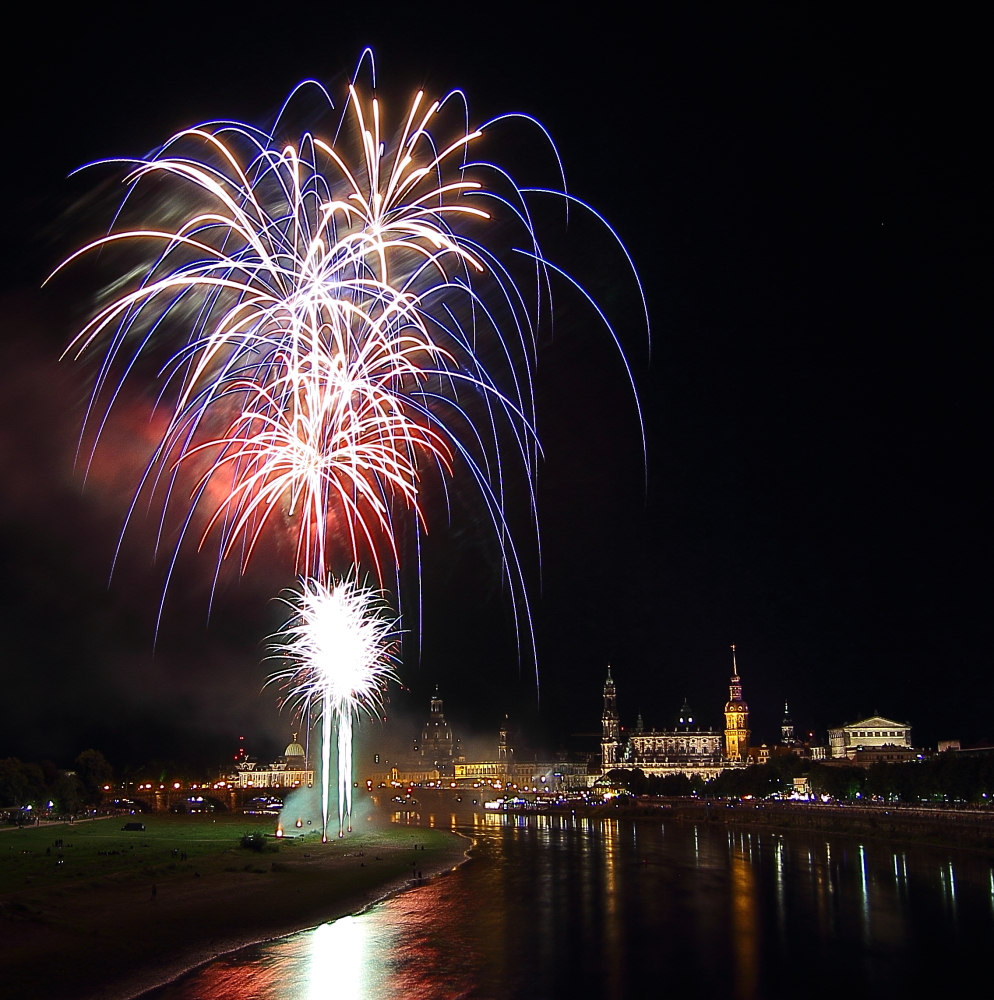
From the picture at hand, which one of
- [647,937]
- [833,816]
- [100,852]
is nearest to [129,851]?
[100,852]

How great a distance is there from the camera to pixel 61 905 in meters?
29.6

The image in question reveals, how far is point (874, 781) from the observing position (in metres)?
87.4

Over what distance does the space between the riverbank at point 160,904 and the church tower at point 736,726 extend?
14550 cm

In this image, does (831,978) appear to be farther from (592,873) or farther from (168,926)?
(592,873)

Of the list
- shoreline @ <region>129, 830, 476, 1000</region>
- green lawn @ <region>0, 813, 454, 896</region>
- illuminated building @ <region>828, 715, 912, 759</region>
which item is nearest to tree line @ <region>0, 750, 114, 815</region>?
green lawn @ <region>0, 813, 454, 896</region>

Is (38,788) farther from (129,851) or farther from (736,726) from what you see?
(736,726)

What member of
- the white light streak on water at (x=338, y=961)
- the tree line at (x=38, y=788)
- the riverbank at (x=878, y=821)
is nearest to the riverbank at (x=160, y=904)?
the white light streak on water at (x=338, y=961)

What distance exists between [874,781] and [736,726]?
105689 mm

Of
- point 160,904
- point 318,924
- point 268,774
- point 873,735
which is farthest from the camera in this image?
point 268,774

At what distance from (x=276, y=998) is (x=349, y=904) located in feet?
43.7

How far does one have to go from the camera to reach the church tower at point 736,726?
188375 mm

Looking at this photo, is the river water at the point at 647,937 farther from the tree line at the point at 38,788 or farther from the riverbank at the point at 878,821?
the tree line at the point at 38,788

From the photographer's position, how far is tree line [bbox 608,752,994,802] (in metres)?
76.2

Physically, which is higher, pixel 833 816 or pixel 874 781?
pixel 874 781
